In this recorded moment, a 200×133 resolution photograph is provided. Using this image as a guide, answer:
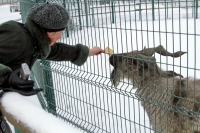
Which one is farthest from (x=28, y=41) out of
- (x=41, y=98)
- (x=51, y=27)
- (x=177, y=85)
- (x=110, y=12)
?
(x=41, y=98)

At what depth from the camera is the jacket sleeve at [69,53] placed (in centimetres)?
396

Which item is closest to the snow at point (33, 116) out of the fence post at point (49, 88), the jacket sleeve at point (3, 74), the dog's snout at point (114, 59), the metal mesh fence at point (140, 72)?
the jacket sleeve at point (3, 74)

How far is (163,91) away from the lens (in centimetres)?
351

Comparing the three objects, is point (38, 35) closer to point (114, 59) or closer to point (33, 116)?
point (114, 59)

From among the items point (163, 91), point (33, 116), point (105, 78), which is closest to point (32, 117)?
point (33, 116)

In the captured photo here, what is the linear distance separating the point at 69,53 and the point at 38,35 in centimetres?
103

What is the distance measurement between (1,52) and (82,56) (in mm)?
1594

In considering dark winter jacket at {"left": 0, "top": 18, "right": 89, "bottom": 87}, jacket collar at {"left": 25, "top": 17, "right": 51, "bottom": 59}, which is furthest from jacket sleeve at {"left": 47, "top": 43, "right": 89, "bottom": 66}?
jacket collar at {"left": 25, "top": 17, "right": 51, "bottom": 59}

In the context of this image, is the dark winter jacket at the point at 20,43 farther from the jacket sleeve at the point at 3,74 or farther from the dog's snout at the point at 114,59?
the dog's snout at the point at 114,59

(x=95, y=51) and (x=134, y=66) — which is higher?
(x=95, y=51)

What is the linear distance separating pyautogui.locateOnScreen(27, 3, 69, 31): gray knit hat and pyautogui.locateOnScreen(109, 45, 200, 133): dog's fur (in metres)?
0.93

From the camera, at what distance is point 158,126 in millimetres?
3871

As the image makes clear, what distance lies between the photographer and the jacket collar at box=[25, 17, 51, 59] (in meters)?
2.99

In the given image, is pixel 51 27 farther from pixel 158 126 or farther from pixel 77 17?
pixel 158 126
